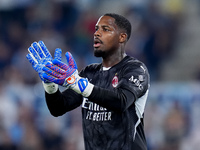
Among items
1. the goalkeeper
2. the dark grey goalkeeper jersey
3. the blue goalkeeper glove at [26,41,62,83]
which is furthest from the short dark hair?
the blue goalkeeper glove at [26,41,62,83]

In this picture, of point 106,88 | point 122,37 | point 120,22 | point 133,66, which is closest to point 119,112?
point 106,88

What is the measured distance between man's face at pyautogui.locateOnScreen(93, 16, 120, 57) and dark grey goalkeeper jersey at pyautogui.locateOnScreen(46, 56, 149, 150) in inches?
7.1

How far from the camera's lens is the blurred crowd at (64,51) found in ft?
33.5

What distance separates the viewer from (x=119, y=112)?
5.02m

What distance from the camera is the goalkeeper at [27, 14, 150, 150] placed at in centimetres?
468

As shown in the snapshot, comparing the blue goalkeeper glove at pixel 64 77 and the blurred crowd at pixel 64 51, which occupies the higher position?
the blue goalkeeper glove at pixel 64 77

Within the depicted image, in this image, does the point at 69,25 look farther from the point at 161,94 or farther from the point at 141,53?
the point at 161,94

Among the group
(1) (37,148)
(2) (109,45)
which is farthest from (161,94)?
(2) (109,45)

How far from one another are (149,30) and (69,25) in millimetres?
2216

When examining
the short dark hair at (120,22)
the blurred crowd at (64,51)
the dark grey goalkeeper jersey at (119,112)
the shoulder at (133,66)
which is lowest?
the blurred crowd at (64,51)

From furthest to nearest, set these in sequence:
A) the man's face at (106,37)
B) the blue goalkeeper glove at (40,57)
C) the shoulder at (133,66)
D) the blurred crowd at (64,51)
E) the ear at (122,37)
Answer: the blurred crowd at (64,51) < the ear at (122,37) < the man's face at (106,37) < the shoulder at (133,66) < the blue goalkeeper glove at (40,57)

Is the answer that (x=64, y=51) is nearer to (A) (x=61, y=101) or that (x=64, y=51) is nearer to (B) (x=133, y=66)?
(A) (x=61, y=101)

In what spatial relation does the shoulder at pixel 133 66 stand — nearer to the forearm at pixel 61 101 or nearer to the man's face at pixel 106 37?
the man's face at pixel 106 37

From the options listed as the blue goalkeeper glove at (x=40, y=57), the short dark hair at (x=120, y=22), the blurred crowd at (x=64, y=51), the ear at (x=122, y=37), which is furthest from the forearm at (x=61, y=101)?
the blurred crowd at (x=64, y=51)
